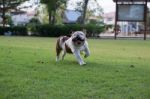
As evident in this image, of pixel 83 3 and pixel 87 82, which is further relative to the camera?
pixel 83 3

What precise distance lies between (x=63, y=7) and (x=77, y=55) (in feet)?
152

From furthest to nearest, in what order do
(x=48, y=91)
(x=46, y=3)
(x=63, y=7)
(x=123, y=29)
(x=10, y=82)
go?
(x=123, y=29), (x=63, y=7), (x=46, y=3), (x=10, y=82), (x=48, y=91)

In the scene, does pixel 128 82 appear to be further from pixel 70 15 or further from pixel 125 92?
pixel 70 15

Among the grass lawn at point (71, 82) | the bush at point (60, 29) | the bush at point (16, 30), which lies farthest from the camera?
the bush at point (16, 30)

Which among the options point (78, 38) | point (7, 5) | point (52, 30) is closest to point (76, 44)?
point (78, 38)

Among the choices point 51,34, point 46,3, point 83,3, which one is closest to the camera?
point 51,34

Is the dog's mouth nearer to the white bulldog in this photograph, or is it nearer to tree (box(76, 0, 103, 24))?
the white bulldog

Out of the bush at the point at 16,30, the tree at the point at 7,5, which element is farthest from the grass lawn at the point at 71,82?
the tree at the point at 7,5

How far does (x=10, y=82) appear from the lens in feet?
25.6

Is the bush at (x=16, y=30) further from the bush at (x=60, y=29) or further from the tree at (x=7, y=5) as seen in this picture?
the tree at (x=7, y=5)

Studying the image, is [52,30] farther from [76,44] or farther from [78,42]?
[78,42]

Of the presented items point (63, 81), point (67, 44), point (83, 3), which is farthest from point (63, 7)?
point (63, 81)

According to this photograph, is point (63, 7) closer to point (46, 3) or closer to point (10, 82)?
point (46, 3)

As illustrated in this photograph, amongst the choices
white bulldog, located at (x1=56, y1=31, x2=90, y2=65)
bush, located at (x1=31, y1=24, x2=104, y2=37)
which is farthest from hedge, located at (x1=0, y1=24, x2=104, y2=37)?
white bulldog, located at (x1=56, y1=31, x2=90, y2=65)
